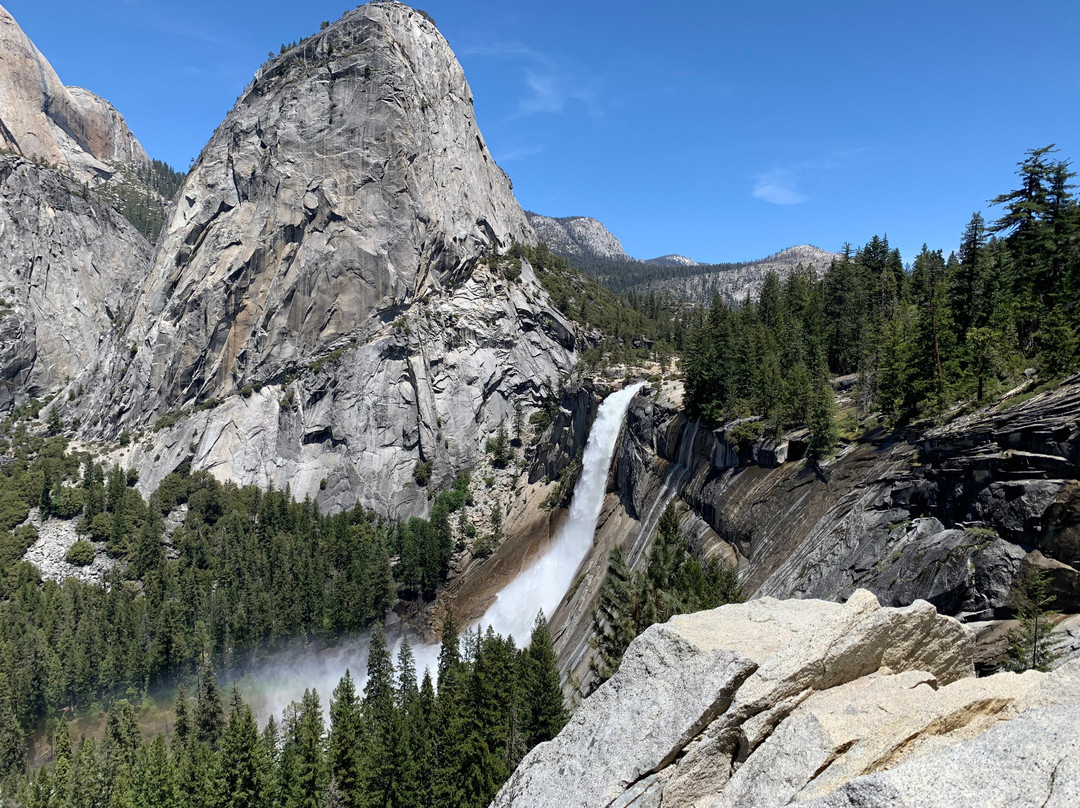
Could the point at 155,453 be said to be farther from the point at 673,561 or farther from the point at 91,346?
the point at 673,561

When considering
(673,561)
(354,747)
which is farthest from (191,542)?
(673,561)

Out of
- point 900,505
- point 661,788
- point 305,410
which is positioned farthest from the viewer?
point 305,410

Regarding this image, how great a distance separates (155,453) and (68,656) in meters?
52.5

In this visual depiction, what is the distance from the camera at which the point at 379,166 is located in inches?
4796

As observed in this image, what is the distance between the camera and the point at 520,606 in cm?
7550

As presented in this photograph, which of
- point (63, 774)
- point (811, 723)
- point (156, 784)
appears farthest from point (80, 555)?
point (811, 723)

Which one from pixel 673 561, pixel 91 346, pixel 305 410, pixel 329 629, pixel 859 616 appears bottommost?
pixel 329 629

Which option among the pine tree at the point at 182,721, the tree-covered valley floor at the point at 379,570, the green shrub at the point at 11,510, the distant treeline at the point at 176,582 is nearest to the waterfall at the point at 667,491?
the tree-covered valley floor at the point at 379,570

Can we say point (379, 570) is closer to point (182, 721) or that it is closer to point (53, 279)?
point (182, 721)

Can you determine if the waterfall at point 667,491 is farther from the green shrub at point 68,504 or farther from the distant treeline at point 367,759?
the green shrub at point 68,504

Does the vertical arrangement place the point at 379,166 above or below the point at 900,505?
above

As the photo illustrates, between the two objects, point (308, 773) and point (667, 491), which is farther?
point (667, 491)

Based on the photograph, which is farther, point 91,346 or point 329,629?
point 91,346

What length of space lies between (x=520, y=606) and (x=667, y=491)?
2511 centimetres
